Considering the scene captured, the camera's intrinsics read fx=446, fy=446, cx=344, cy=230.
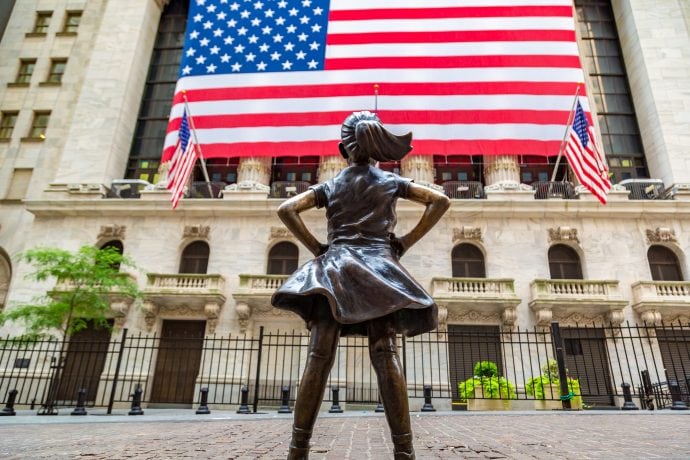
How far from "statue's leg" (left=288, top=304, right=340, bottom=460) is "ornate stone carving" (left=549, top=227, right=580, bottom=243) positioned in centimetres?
1893

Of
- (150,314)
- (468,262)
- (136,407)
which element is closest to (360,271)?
(136,407)

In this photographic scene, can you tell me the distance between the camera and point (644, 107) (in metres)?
23.3

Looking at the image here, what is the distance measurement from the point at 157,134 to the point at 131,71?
12.1ft

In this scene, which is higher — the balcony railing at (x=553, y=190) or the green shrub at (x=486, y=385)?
the balcony railing at (x=553, y=190)

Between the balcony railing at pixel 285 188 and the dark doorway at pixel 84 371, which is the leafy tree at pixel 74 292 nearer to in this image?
the dark doorway at pixel 84 371

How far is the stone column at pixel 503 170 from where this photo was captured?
68.6 feet

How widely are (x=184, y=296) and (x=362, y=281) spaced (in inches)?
673

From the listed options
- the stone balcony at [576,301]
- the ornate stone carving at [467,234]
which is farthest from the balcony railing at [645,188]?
the ornate stone carving at [467,234]

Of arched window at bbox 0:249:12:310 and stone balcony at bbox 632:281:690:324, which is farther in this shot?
arched window at bbox 0:249:12:310

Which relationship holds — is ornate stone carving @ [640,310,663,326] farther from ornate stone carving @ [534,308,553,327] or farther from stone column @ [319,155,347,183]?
stone column @ [319,155,347,183]

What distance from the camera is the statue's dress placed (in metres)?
2.73

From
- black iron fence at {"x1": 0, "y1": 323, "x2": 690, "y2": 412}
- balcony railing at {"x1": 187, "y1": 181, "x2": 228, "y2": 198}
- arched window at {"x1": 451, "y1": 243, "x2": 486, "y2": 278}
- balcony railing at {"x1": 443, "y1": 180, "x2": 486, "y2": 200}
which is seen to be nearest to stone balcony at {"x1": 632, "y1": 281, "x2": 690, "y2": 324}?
black iron fence at {"x1": 0, "y1": 323, "x2": 690, "y2": 412}

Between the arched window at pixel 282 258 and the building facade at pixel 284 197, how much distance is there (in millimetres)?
66

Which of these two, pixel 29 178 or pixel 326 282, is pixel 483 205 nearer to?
pixel 326 282
